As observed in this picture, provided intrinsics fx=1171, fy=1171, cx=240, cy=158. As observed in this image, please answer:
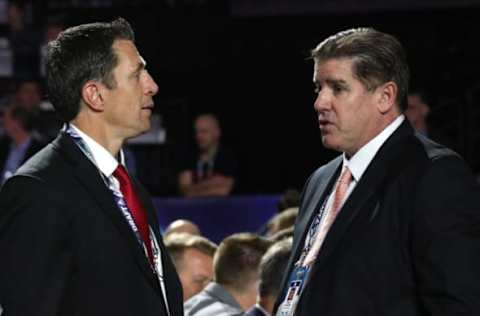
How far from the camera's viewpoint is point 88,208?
10.8 feet

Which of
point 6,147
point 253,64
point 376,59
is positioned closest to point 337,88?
point 376,59

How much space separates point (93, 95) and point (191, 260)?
2.20 metres

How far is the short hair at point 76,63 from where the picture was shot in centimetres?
341

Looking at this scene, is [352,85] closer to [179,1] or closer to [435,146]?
[435,146]

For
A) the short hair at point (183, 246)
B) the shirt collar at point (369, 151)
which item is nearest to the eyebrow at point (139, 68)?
the shirt collar at point (369, 151)

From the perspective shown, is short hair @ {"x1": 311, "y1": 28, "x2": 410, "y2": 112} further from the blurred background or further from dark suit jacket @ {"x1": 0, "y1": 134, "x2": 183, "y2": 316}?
the blurred background

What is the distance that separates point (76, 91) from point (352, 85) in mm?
809

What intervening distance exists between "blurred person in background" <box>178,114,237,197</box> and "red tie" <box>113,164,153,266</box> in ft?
18.8

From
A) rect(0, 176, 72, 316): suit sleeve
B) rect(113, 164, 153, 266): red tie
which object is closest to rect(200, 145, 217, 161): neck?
rect(113, 164, 153, 266): red tie

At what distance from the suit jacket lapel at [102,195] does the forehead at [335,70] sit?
2.33ft

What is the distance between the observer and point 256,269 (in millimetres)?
5098

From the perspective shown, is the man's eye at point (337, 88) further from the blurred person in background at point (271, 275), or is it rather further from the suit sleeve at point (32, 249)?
the blurred person in background at point (271, 275)

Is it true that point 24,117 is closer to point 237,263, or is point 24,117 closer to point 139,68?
point 237,263

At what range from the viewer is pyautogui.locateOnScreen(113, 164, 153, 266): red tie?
3475 millimetres
